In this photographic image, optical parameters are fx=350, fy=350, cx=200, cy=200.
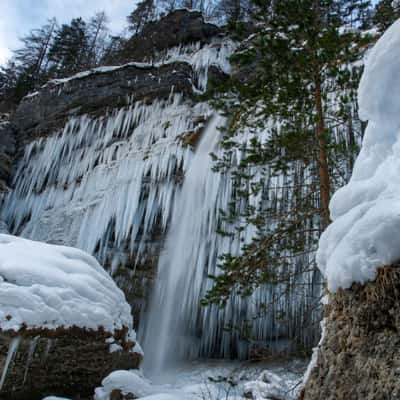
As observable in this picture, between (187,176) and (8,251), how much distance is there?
7122mm

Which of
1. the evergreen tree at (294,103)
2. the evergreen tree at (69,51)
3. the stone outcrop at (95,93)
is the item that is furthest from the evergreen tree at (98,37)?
the evergreen tree at (294,103)

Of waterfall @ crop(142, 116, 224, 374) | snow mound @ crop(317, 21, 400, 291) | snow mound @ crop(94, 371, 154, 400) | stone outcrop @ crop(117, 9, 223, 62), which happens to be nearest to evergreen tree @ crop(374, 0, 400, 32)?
snow mound @ crop(317, 21, 400, 291)

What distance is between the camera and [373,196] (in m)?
2.20

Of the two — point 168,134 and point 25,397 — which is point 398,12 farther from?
point 168,134

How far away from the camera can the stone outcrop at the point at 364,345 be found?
1.74 m

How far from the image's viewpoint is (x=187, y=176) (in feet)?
37.9

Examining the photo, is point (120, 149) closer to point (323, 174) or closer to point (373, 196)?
point (323, 174)

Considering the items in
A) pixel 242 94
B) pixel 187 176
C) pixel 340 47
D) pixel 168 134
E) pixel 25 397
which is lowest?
pixel 25 397

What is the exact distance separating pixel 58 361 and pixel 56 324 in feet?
2.25

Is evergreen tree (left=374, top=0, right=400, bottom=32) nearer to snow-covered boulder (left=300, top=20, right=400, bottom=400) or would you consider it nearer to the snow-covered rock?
snow-covered boulder (left=300, top=20, right=400, bottom=400)

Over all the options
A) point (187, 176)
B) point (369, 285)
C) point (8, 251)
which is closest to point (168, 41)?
point (187, 176)

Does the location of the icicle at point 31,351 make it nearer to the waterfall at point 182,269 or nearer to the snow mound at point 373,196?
the snow mound at point 373,196

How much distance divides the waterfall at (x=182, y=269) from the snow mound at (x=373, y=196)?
775cm

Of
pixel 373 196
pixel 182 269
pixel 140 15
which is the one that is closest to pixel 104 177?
pixel 182 269
